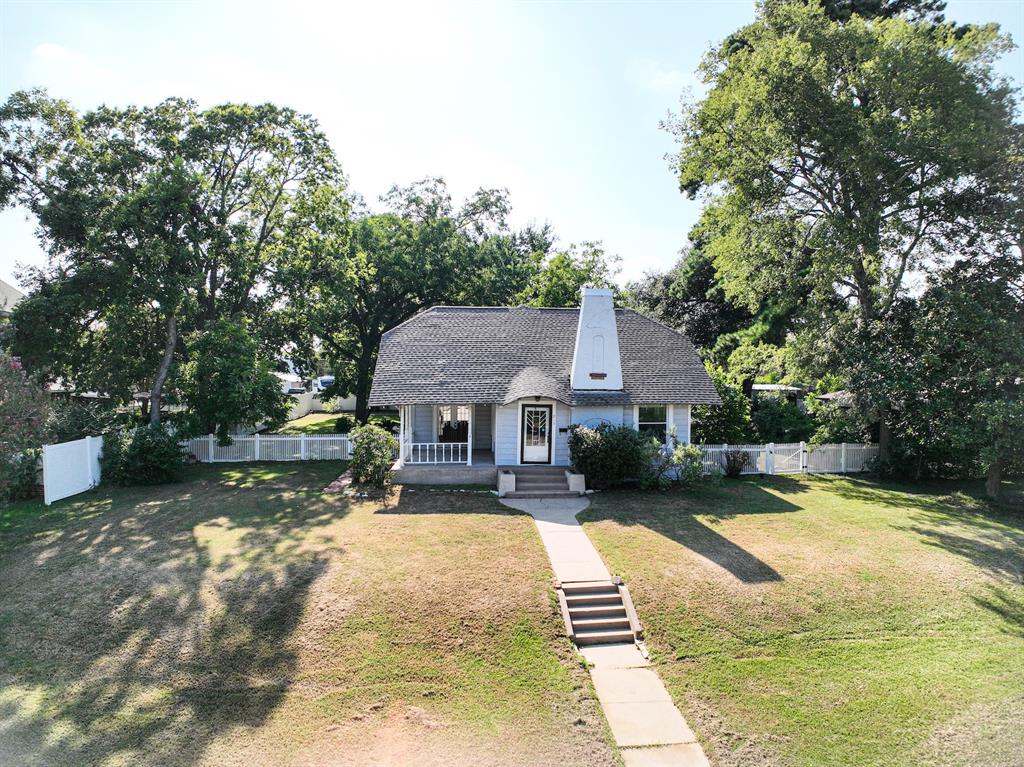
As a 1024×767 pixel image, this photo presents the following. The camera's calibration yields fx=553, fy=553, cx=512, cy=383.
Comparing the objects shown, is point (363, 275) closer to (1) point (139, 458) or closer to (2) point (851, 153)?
(1) point (139, 458)

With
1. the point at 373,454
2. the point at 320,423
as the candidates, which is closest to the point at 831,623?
the point at 373,454

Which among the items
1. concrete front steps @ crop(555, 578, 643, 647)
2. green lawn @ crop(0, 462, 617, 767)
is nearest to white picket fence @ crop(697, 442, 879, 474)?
green lawn @ crop(0, 462, 617, 767)

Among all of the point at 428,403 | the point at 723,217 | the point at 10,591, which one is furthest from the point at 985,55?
the point at 10,591

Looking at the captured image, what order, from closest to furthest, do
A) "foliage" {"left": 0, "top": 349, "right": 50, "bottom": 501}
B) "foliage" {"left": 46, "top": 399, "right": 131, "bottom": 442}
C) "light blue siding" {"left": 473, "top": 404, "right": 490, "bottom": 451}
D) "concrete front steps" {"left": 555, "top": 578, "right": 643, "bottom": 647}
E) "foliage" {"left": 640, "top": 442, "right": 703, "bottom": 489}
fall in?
"concrete front steps" {"left": 555, "top": 578, "right": 643, "bottom": 647} → "foliage" {"left": 0, "top": 349, "right": 50, "bottom": 501} → "foliage" {"left": 640, "top": 442, "right": 703, "bottom": 489} → "foliage" {"left": 46, "top": 399, "right": 131, "bottom": 442} → "light blue siding" {"left": 473, "top": 404, "right": 490, "bottom": 451}

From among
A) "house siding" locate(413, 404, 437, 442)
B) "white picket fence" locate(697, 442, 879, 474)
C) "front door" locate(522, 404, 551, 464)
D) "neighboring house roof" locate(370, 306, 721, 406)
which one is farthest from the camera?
"house siding" locate(413, 404, 437, 442)

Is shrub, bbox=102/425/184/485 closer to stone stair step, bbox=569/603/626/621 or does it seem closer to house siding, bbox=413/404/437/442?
house siding, bbox=413/404/437/442

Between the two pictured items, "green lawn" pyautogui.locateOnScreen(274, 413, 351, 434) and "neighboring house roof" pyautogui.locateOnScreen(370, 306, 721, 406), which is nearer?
"neighboring house roof" pyautogui.locateOnScreen(370, 306, 721, 406)
